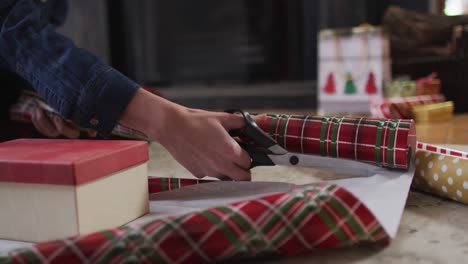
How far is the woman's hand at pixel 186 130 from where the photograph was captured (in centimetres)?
63

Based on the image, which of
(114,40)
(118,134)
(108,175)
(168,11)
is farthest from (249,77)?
(108,175)

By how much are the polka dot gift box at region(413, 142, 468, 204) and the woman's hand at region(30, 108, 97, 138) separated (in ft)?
2.06

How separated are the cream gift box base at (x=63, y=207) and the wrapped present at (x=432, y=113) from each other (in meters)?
1.33

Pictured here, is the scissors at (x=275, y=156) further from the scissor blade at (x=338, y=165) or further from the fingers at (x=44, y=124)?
the fingers at (x=44, y=124)

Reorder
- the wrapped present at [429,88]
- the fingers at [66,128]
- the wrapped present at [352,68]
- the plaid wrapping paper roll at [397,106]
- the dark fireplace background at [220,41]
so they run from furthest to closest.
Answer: the dark fireplace background at [220,41] < the wrapped present at [352,68] < the wrapped present at [429,88] < the plaid wrapping paper roll at [397,106] < the fingers at [66,128]

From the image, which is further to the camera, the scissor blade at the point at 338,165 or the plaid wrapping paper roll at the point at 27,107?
the plaid wrapping paper roll at the point at 27,107

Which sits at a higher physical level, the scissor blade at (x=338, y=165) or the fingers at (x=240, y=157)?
the fingers at (x=240, y=157)

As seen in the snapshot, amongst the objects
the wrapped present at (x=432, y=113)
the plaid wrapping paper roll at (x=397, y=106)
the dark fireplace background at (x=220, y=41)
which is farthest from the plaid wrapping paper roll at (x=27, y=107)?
the dark fireplace background at (x=220, y=41)

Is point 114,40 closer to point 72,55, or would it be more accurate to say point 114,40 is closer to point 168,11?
point 168,11

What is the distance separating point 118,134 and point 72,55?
33cm

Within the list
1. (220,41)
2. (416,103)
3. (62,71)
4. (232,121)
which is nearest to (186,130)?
(232,121)

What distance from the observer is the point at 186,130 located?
63 cm

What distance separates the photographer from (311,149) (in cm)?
73

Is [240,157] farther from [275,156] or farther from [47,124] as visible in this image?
[47,124]
